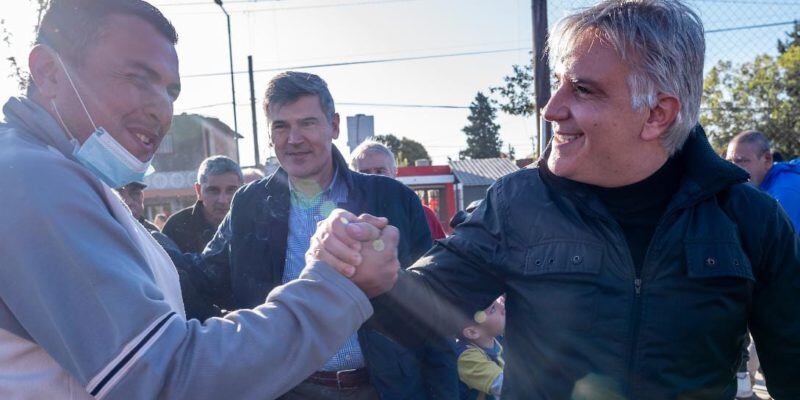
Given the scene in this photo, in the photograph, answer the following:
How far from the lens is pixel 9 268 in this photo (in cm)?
114

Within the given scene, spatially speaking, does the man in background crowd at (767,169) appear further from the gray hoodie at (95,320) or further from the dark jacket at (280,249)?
the gray hoodie at (95,320)

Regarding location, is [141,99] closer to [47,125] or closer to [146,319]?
[47,125]

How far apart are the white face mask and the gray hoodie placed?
0.12 metres

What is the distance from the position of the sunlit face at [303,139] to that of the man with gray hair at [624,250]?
1.25 m

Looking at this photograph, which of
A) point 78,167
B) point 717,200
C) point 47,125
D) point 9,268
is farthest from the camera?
point 717,200

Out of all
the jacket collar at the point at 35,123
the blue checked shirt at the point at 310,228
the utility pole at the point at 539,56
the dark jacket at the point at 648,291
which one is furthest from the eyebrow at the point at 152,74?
the utility pole at the point at 539,56

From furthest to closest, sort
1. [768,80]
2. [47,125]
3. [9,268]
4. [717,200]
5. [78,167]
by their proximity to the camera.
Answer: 1. [768,80]
2. [717,200]
3. [47,125]
4. [78,167]
5. [9,268]

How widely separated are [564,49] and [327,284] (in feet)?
3.40

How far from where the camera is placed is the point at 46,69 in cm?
152

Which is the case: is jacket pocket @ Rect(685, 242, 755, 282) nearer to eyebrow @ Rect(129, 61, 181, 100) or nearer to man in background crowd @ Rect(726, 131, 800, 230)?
eyebrow @ Rect(129, 61, 181, 100)

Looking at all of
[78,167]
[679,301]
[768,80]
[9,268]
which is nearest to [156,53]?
[78,167]

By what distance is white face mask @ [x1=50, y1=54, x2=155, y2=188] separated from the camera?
59.2 inches

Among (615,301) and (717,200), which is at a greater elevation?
(717,200)

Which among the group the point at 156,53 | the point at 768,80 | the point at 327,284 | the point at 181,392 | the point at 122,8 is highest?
the point at 768,80
